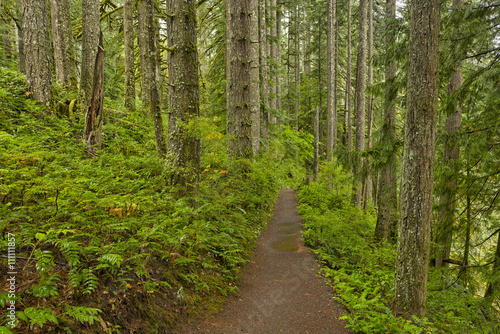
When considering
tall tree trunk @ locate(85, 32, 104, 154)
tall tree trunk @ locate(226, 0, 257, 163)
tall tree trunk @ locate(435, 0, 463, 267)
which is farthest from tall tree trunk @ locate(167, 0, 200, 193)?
tall tree trunk @ locate(435, 0, 463, 267)


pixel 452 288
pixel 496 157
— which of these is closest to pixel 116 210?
pixel 496 157

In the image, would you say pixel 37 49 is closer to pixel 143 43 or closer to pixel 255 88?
pixel 143 43

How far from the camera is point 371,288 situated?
5.72 m

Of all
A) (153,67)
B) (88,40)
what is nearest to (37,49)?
(88,40)

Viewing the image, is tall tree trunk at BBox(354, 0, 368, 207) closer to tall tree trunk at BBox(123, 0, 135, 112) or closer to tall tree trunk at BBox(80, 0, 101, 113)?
tall tree trunk at BBox(123, 0, 135, 112)

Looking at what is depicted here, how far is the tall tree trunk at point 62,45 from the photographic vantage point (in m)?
9.06

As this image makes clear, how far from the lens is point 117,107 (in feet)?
38.3

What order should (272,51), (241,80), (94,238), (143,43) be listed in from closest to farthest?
(94,238), (241,80), (143,43), (272,51)

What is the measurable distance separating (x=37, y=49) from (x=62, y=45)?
354 centimetres

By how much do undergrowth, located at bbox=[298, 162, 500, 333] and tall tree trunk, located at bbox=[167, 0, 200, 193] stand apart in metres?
4.07

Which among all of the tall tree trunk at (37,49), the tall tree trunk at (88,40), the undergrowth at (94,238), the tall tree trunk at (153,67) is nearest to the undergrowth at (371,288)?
the undergrowth at (94,238)

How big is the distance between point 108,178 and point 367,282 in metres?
6.07

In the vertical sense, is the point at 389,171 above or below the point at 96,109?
below

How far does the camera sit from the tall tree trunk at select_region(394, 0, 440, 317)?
4500 millimetres
